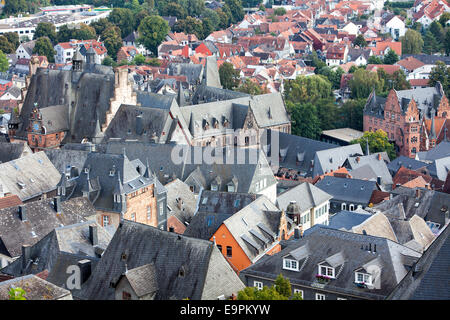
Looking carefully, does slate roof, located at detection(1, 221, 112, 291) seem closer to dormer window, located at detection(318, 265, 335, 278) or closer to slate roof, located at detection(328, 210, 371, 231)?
dormer window, located at detection(318, 265, 335, 278)

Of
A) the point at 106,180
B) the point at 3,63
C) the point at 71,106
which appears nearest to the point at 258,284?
the point at 106,180

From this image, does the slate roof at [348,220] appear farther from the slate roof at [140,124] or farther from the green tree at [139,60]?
the green tree at [139,60]

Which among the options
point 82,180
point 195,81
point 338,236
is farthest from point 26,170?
point 195,81

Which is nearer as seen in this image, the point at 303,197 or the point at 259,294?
the point at 259,294

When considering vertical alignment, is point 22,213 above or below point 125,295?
below

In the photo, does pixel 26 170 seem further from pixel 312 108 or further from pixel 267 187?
pixel 312 108

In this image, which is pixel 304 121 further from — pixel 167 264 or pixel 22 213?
pixel 167 264

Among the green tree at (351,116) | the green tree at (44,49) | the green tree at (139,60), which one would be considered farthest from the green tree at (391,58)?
the green tree at (44,49)
